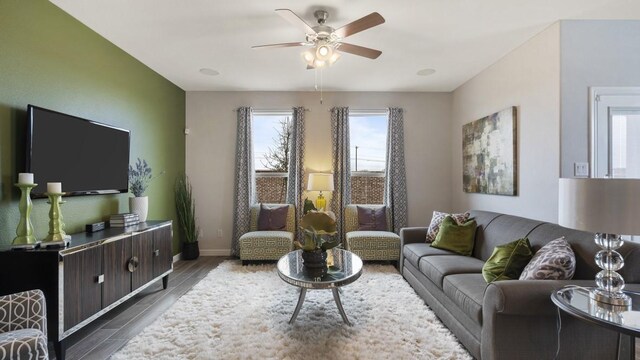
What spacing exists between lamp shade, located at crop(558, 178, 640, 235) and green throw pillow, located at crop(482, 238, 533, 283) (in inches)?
28.1

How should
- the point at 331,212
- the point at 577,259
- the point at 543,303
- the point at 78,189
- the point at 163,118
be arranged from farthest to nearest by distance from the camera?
the point at 331,212, the point at 163,118, the point at 78,189, the point at 577,259, the point at 543,303

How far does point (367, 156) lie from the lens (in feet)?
16.2

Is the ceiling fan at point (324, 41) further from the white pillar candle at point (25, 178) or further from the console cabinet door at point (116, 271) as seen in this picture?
the console cabinet door at point (116, 271)

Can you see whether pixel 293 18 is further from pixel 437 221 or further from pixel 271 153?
pixel 271 153

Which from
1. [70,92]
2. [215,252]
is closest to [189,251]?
[215,252]

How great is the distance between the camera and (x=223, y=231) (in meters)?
4.78

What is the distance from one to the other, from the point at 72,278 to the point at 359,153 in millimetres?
3967

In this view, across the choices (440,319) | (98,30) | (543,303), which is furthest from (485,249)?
(98,30)

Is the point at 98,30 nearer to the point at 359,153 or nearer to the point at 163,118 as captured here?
the point at 163,118

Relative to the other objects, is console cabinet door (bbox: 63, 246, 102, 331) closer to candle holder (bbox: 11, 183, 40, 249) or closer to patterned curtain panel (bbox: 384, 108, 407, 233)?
candle holder (bbox: 11, 183, 40, 249)

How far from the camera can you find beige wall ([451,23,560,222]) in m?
2.66

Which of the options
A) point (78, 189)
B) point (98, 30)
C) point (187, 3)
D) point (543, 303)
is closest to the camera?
point (543, 303)

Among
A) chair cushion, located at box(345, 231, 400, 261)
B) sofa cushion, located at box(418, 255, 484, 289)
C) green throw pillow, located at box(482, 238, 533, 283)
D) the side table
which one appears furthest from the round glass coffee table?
the side table

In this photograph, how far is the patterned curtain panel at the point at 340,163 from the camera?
4.70 m
